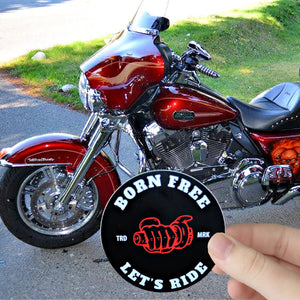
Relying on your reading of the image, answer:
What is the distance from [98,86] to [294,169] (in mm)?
1401

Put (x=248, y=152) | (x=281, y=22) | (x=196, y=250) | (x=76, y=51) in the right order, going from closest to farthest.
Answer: (x=196, y=250), (x=248, y=152), (x=76, y=51), (x=281, y=22)

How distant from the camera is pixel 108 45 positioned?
2209 millimetres

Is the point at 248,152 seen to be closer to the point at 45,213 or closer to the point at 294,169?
the point at 294,169

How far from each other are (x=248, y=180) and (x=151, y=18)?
1106mm

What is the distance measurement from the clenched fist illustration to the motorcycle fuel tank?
1.10 m

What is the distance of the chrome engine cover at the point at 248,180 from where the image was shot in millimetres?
2453

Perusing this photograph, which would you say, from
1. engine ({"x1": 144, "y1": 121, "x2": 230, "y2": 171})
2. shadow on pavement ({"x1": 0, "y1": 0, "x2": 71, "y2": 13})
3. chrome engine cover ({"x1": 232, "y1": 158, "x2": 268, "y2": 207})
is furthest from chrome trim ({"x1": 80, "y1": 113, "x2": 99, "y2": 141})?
shadow on pavement ({"x1": 0, "y1": 0, "x2": 71, "y2": 13})

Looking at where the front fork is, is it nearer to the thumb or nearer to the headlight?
the headlight

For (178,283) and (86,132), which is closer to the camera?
(178,283)

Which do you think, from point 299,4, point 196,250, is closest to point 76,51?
point 196,250

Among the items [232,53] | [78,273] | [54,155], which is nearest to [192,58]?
[54,155]

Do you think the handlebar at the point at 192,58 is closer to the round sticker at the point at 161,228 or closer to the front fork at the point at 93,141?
the front fork at the point at 93,141

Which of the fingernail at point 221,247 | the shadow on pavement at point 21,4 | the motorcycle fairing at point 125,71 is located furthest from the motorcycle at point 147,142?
the shadow on pavement at point 21,4

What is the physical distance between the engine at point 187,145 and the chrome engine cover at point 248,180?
0.55 feet
